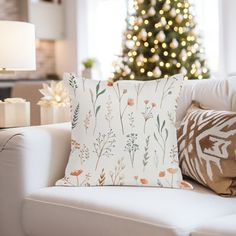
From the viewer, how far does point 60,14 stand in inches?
299

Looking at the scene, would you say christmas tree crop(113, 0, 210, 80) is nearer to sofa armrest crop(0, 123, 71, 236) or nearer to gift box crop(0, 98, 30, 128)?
gift box crop(0, 98, 30, 128)

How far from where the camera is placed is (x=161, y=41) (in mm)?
4316

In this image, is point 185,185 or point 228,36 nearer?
point 185,185

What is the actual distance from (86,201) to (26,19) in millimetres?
5742

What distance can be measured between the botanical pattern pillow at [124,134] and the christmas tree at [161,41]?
209 centimetres

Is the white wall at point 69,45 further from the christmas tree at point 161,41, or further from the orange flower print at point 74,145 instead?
the orange flower print at point 74,145

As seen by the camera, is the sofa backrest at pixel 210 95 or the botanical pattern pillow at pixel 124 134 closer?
the botanical pattern pillow at pixel 124 134

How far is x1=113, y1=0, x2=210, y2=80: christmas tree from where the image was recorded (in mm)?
4320

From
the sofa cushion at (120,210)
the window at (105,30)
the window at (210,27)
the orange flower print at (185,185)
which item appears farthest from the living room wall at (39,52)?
the orange flower print at (185,185)

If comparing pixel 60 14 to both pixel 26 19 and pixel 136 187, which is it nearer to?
pixel 26 19

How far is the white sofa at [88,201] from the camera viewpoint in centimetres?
167

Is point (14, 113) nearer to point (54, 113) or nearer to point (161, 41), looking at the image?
point (54, 113)

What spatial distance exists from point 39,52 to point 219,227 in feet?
21.0

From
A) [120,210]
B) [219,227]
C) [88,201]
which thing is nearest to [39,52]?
[88,201]
